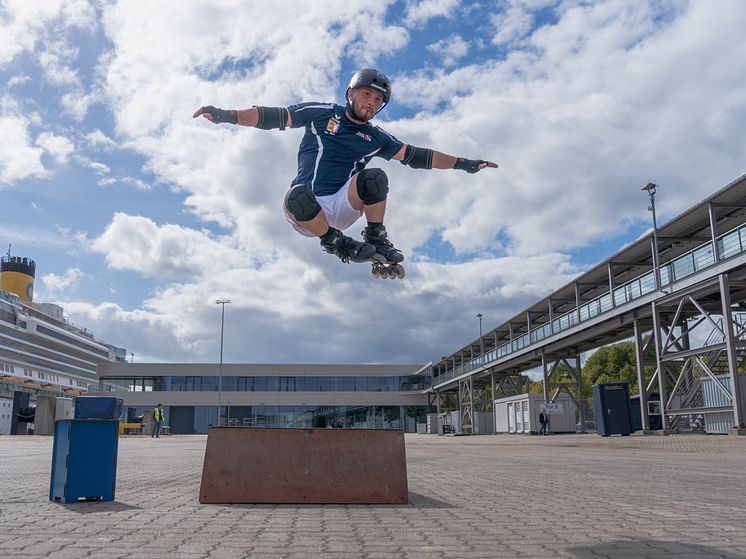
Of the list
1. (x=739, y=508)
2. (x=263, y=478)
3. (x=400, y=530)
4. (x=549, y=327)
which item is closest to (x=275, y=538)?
(x=400, y=530)

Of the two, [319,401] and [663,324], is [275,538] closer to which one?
[663,324]

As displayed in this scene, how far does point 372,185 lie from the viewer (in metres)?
5.91

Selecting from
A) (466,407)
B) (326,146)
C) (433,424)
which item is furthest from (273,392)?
(326,146)

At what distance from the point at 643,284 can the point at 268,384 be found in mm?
58102

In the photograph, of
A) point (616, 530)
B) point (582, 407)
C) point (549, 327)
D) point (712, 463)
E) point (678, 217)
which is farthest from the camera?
point (582, 407)

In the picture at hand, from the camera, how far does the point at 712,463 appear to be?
13.8 metres

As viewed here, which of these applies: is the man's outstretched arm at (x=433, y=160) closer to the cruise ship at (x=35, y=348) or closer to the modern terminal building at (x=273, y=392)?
the cruise ship at (x=35, y=348)

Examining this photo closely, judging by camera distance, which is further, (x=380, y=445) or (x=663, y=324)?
(x=663, y=324)

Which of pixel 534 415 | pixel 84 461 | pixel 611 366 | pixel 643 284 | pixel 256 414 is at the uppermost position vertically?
pixel 611 366

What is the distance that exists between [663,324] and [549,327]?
9520mm

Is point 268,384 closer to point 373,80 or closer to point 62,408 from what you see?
point 62,408

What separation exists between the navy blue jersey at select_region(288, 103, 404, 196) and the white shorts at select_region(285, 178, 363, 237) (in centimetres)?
6

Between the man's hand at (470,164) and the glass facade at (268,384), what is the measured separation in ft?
245

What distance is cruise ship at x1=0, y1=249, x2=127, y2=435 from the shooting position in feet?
226
